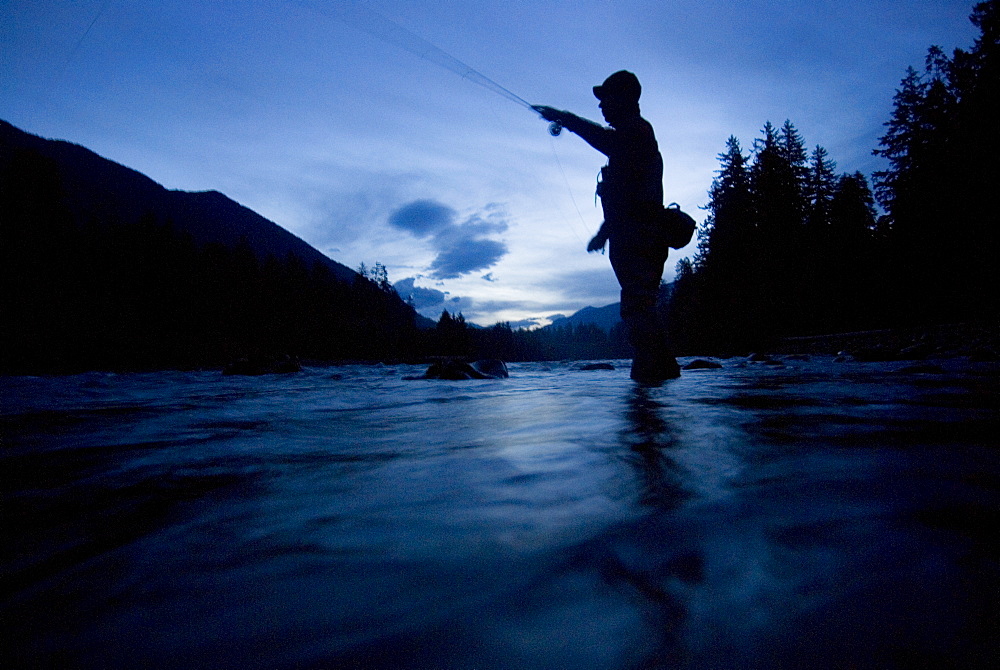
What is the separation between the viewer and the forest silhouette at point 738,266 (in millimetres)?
16797

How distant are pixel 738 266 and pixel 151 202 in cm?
19361

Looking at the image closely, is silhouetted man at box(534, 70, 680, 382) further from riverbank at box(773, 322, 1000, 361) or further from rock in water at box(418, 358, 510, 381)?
riverbank at box(773, 322, 1000, 361)

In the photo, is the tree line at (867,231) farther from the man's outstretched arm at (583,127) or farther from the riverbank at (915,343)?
the man's outstretched arm at (583,127)

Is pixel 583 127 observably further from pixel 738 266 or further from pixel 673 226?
pixel 738 266

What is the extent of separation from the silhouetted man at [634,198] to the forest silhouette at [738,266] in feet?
8.63

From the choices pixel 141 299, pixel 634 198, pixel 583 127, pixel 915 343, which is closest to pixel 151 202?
pixel 141 299

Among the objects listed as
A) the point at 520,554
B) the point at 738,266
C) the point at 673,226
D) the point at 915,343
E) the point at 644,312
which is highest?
the point at 738,266

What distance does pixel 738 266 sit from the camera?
26656 millimetres

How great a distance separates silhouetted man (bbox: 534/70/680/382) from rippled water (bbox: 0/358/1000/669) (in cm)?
424

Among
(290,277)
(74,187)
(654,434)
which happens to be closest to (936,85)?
(654,434)

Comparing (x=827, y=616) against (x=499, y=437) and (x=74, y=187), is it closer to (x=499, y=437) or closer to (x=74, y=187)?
(x=499, y=437)

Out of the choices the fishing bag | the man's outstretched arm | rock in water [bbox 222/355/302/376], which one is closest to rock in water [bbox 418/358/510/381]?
the fishing bag

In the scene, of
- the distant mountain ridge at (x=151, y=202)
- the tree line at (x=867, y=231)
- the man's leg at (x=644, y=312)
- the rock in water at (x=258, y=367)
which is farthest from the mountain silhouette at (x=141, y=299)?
the distant mountain ridge at (x=151, y=202)

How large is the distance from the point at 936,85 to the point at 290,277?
6482cm
